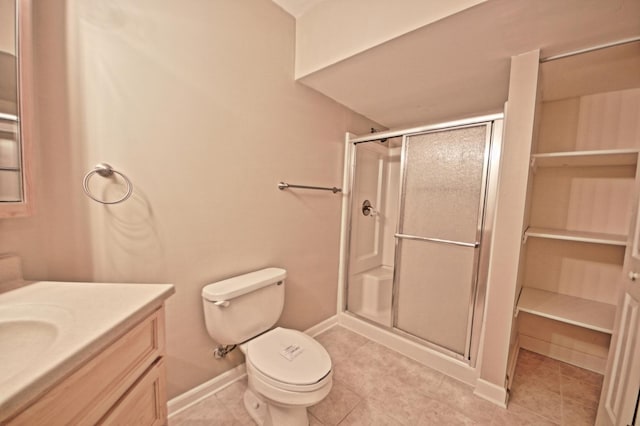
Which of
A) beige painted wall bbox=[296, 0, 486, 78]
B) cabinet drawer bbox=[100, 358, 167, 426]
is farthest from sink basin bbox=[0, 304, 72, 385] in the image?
beige painted wall bbox=[296, 0, 486, 78]

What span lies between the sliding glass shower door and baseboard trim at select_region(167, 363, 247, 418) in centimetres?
123

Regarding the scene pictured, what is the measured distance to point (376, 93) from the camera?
73.7 inches

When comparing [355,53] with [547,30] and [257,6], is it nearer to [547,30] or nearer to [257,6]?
[257,6]

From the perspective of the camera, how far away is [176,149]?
47.6 inches

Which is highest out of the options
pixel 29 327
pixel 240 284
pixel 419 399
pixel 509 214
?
pixel 509 214

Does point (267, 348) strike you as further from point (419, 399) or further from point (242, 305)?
point (419, 399)

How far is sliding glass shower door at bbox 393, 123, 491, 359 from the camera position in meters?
1.58

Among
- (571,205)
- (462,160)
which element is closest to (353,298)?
(462,160)

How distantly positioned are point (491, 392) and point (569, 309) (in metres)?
0.74

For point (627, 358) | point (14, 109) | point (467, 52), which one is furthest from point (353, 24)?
point (627, 358)

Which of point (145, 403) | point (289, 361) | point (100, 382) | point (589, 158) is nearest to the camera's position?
point (100, 382)

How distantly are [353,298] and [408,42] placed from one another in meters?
2.03

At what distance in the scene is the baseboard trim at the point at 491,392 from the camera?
143 centimetres

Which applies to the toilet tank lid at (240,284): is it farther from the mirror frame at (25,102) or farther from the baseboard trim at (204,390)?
the mirror frame at (25,102)
